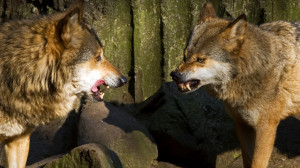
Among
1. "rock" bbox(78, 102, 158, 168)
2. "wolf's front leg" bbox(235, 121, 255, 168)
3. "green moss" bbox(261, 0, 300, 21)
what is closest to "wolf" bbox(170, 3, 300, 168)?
"wolf's front leg" bbox(235, 121, 255, 168)

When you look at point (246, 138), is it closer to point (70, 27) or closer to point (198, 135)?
point (198, 135)

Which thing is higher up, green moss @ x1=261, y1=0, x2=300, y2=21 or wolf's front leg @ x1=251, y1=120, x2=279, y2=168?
green moss @ x1=261, y1=0, x2=300, y2=21

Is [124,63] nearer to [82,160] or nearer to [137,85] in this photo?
[137,85]

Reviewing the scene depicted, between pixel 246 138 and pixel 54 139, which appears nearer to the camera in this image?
pixel 246 138

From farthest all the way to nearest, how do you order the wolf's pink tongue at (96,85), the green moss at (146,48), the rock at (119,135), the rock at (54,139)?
the green moss at (146,48) → the rock at (54,139) → the rock at (119,135) → the wolf's pink tongue at (96,85)

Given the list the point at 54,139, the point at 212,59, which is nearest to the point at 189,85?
the point at 212,59

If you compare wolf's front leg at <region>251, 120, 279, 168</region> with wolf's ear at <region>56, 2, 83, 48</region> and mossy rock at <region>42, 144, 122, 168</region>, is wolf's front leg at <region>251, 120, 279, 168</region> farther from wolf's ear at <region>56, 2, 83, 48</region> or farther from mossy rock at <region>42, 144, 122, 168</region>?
wolf's ear at <region>56, 2, 83, 48</region>

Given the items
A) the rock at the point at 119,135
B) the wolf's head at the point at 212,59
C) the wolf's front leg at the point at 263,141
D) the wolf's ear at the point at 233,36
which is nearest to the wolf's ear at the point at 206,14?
the wolf's head at the point at 212,59

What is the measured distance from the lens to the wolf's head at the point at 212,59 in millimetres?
5512

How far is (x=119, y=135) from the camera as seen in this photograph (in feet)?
21.5

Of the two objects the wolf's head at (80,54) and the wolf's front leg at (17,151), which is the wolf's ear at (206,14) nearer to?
the wolf's head at (80,54)

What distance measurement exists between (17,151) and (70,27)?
5.40ft

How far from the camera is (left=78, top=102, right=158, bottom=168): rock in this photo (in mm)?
6426

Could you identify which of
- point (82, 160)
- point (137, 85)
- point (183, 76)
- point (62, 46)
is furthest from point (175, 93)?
point (62, 46)
